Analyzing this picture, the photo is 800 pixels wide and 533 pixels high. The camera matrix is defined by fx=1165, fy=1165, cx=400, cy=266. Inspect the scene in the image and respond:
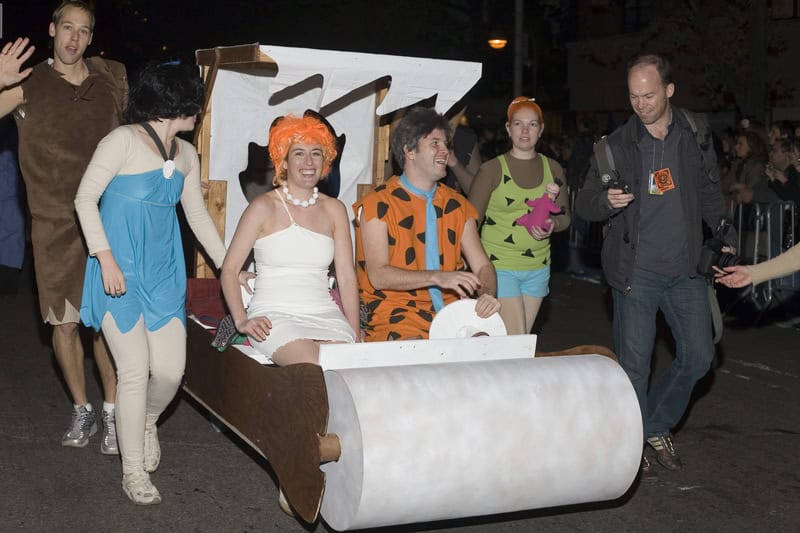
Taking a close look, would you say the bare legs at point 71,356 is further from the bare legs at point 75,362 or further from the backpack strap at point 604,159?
the backpack strap at point 604,159

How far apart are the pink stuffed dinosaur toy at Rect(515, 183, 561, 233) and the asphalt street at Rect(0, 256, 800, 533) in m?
1.57

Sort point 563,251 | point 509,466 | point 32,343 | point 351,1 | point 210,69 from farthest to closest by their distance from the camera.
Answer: point 351,1
point 563,251
point 32,343
point 210,69
point 509,466

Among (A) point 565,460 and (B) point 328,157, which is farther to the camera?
(B) point 328,157

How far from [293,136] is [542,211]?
70.4 inches

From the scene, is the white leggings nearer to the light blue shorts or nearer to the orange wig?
the orange wig

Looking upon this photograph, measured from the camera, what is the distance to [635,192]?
5.98 metres

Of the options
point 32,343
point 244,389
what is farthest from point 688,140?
point 32,343

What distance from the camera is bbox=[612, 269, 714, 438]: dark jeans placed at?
6.04 metres

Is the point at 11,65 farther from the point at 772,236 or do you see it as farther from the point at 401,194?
the point at 772,236

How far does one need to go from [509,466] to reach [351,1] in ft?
73.9

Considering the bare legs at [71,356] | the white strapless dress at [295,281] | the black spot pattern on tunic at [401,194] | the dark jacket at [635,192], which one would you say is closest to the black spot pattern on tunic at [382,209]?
the black spot pattern on tunic at [401,194]

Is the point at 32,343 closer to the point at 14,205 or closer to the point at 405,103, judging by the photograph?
the point at 14,205

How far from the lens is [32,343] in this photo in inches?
379

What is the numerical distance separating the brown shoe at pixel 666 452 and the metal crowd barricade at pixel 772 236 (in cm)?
581
